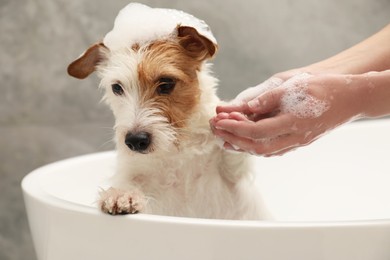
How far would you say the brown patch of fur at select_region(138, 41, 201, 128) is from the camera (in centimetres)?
165

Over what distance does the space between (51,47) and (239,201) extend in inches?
51.7

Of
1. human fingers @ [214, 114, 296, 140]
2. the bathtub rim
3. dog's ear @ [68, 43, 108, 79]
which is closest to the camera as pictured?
the bathtub rim

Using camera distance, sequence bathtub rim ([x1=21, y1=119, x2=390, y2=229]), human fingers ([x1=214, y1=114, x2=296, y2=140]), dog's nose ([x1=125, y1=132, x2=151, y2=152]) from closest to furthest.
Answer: bathtub rim ([x1=21, y1=119, x2=390, y2=229])
human fingers ([x1=214, y1=114, x2=296, y2=140])
dog's nose ([x1=125, y1=132, x2=151, y2=152])

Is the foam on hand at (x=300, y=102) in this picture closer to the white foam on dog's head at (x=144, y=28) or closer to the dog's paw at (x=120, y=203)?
the white foam on dog's head at (x=144, y=28)

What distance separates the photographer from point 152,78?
5.43 feet

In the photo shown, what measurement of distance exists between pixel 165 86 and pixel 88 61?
29cm

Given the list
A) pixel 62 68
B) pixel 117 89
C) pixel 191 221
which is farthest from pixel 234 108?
pixel 62 68

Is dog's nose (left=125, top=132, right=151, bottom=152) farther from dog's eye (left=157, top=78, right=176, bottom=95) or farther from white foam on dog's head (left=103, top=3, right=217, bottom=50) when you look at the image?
white foam on dog's head (left=103, top=3, right=217, bottom=50)

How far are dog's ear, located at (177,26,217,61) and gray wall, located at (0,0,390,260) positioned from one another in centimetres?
105

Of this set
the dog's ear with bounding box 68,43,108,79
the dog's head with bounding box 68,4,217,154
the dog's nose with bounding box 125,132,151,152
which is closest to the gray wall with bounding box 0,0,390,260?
the dog's ear with bounding box 68,43,108,79

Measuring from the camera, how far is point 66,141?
278 cm

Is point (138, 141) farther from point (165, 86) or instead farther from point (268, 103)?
point (268, 103)

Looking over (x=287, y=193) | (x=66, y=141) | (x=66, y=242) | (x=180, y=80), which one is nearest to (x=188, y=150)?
(x=180, y=80)

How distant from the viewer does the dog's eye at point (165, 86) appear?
5.48ft
